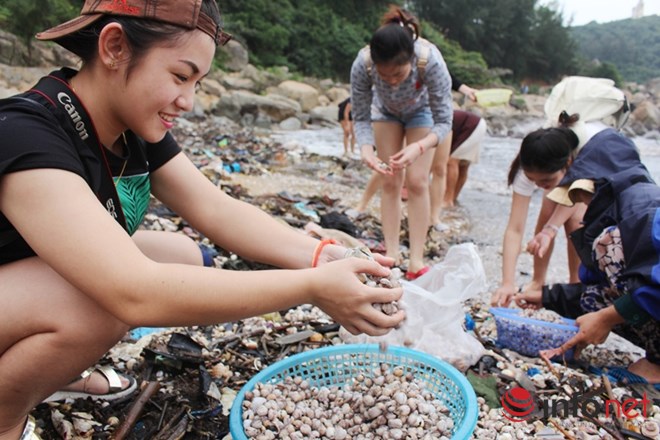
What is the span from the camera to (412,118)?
3945 millimetres

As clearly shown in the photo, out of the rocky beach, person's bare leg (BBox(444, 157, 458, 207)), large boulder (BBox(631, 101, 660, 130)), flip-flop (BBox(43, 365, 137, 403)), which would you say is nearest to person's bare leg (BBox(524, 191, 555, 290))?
the rocky beach

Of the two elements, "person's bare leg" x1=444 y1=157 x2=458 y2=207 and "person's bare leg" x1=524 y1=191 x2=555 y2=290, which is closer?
"person's bare leg" x1=524 y1=191 x2=555 y2=290

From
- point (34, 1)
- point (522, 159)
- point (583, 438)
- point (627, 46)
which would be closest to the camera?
point (583, 438)

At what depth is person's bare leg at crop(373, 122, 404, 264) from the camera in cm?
407

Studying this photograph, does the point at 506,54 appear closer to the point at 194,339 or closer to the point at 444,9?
the point at 444,9

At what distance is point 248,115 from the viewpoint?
16766 millimetres

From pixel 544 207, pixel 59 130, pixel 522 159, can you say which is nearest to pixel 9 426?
pixel 59 130

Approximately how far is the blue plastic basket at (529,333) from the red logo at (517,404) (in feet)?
1.69

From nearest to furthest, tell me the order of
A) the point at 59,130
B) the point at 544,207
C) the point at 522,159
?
the point at 59,130
the point at 522,159
the point at 544,207

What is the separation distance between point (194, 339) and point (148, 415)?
598mm

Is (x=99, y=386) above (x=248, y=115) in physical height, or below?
above

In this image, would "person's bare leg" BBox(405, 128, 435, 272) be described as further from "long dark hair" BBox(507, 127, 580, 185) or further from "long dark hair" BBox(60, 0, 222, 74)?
"long dark hair" BBox(60, 0, 222, 74)

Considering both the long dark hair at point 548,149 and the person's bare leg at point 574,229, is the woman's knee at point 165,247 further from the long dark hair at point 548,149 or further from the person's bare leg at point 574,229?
the person's bare leg at point 574,229

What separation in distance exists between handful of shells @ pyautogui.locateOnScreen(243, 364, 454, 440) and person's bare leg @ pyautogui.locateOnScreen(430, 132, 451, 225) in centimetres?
383
